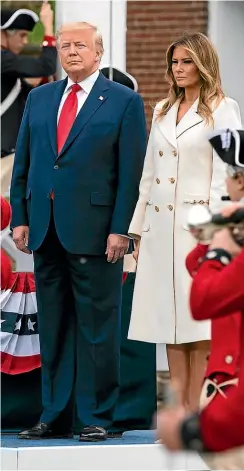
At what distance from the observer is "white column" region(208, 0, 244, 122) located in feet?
26.0

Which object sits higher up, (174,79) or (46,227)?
(174,79)

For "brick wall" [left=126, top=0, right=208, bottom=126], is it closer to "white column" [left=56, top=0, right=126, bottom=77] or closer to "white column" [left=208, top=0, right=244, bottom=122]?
"white column" [left=208, top=0, right=244, bottom=122]

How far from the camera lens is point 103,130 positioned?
6.22 meters

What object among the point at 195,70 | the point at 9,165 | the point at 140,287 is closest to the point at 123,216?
the point at 140,287

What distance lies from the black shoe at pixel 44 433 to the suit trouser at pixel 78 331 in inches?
1.4

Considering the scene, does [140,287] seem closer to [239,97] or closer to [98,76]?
[98,76]

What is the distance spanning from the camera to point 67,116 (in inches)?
248

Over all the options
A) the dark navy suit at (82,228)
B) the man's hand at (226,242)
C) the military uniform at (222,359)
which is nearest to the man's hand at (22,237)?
the dark navy suit at (82,228)

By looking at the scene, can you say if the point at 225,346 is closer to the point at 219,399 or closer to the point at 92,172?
the point at 219,399

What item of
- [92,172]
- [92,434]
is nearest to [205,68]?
[92,172]

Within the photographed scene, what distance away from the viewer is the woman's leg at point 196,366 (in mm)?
6012

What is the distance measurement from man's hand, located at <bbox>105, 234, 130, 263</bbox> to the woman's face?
693mm

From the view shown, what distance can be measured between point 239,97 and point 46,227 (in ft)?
6.66

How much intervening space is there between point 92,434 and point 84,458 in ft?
0.84
